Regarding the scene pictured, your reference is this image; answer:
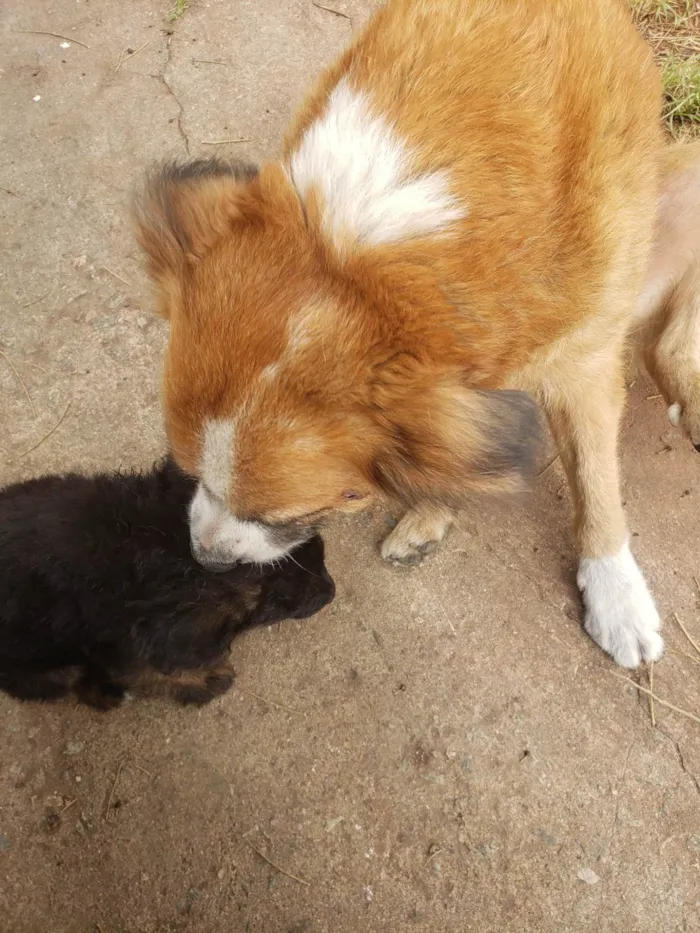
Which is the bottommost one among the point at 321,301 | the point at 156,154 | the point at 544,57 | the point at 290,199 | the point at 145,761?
the point at 145,761

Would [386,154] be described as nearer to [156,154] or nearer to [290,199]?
[290,199]

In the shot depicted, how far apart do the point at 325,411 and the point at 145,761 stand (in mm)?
1458

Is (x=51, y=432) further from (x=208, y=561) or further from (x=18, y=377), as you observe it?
(x=208, y=561)

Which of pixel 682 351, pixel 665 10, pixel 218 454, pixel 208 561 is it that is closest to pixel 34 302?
pixel 208 561

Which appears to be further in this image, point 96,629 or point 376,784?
point 376,784

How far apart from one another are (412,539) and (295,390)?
115cm

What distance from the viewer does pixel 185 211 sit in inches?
60.6

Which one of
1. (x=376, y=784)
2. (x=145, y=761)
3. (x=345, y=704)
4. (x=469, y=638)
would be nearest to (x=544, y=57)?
(x=469, y=638)

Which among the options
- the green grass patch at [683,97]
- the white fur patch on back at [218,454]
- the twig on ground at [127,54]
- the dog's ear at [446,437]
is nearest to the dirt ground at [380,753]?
the white fur patch on back at [218,454]

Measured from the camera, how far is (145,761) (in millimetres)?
2146

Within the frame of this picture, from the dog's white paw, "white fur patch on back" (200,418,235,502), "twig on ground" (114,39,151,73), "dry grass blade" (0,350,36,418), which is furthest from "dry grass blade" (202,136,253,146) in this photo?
the dog's white paw

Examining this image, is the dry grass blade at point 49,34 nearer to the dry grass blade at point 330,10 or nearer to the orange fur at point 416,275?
the dry grass blade at point 330,10

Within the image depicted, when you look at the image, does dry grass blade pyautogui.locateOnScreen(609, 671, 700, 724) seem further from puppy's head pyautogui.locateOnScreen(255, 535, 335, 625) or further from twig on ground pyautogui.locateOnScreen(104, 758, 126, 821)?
twig on ground pyautogui.locateOnScreen(104, 758, 126, 821)

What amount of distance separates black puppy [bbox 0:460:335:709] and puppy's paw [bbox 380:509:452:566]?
0.38 meters
